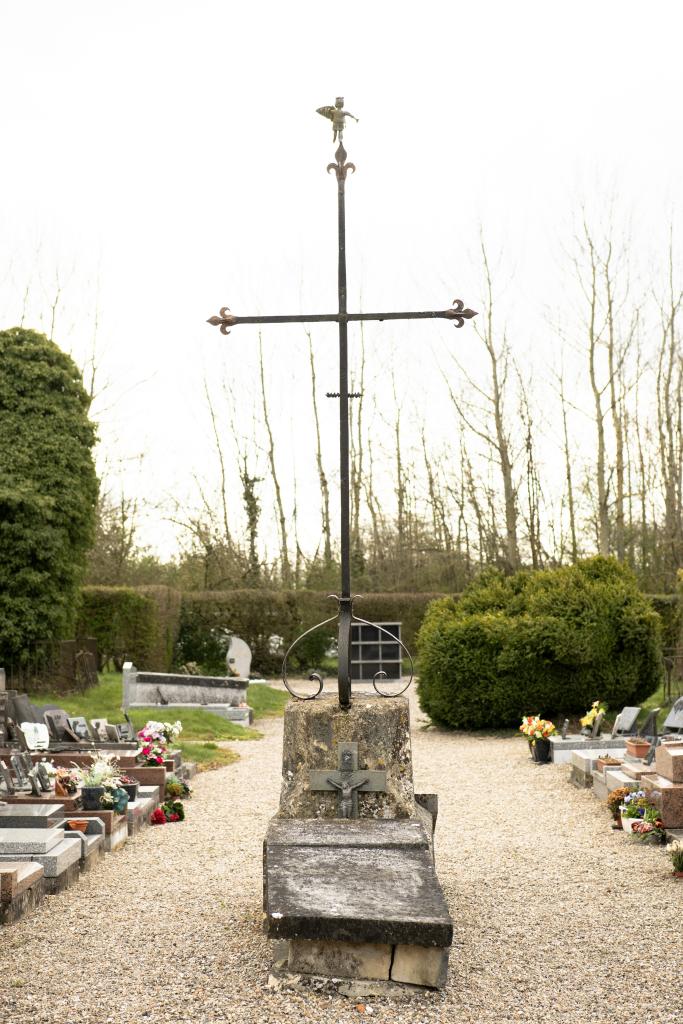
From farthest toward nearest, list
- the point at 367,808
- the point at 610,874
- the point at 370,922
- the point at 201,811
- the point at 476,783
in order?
the point at 476,783 → the point at 201,811 → the point at 610,874 → the point at 367,808 → the point at 370,922

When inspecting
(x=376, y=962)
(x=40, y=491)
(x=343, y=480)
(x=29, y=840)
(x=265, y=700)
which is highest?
(x=40, y=491)

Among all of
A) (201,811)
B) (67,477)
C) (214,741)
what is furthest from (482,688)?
(67,477)

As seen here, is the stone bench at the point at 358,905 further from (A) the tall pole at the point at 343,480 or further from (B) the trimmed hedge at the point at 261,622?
(B) the trimmed hedge at the point at 261,622

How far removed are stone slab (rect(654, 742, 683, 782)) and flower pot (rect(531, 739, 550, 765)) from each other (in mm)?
4342

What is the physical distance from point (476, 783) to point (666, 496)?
17.5m

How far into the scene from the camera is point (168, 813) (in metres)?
10.6

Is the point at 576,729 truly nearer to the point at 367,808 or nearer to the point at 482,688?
the point at 482,688

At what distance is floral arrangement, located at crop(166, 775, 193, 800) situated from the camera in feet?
37.5

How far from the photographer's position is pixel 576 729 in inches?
648

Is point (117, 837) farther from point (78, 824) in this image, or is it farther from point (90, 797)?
point (78, 824)

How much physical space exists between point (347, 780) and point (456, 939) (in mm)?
1161

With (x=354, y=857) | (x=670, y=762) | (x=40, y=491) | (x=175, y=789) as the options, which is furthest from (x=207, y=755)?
(x=354, y=857)

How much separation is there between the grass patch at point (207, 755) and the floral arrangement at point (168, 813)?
3202 millimetres

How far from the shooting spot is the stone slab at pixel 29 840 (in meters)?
7.44
